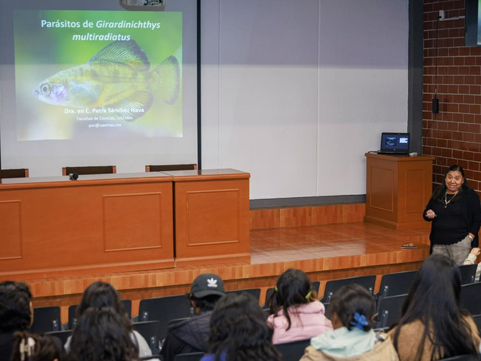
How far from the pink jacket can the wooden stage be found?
3105 mm

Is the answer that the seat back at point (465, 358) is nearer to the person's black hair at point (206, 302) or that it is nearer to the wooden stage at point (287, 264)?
the person's black hair at point (206, 302)

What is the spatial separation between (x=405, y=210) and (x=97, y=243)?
4.02 m

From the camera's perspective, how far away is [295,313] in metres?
3.79

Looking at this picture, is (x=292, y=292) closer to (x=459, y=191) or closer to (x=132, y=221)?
(x=132, y=221)

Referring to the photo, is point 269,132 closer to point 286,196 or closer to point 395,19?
point 286,196

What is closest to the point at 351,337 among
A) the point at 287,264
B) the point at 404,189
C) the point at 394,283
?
the point at 394,283

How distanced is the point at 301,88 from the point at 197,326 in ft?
20.5

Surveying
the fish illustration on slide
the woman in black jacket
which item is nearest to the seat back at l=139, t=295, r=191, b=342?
the woman in black jacket

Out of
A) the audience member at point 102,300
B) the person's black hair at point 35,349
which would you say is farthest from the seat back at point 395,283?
the person's black hair at point 35,349

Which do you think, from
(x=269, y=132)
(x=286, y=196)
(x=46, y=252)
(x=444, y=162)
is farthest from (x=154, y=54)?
(x=444, y=162)

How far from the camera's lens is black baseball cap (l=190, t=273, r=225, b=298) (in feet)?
11.8

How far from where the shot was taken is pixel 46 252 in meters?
6.54

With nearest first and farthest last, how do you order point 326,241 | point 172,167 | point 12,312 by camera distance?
point 12,312 < point 326,241 < point 172,167

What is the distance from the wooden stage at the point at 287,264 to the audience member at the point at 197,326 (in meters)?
3.04
